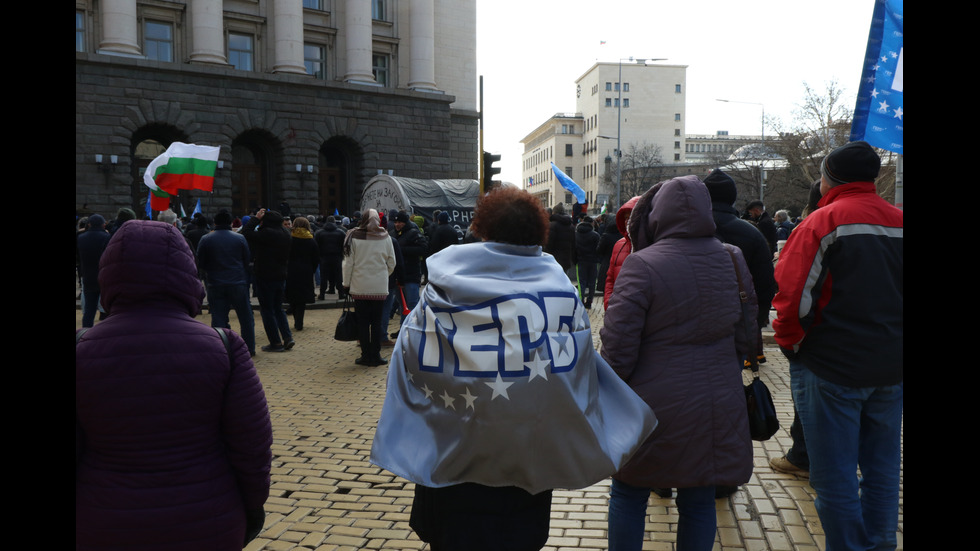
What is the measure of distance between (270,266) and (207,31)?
79.6 feet

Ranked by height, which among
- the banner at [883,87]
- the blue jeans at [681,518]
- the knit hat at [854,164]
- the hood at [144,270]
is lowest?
the blue jeans at [681,518]

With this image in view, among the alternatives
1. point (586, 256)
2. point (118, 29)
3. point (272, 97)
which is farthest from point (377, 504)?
point (118, 29)

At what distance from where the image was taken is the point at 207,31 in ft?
102

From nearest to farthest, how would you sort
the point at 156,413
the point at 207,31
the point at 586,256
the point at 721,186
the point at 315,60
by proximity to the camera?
the point at 156,413, the point at 721,186, the point at 586,256, the point at 207,31, the point at 315,60

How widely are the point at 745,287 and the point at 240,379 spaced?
2372 mm

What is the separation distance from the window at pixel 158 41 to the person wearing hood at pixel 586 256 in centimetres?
2370

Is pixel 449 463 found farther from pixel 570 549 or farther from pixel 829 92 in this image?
pixel 829 92

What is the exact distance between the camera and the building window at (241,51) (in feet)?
109

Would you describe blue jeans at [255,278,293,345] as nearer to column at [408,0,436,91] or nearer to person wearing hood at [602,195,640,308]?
person wearing hood at [602,195,640,308]

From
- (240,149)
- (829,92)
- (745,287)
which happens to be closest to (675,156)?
(829,92)

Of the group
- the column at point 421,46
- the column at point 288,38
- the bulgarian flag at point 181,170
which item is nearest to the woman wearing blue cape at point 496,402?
the bulgarian flag at point 181,170

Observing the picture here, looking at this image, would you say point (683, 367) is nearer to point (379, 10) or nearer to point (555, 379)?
point (555, 379)

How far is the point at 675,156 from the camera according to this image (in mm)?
115125

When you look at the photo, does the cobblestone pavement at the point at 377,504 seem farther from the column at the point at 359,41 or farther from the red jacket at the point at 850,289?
the column at the point at 359,41
